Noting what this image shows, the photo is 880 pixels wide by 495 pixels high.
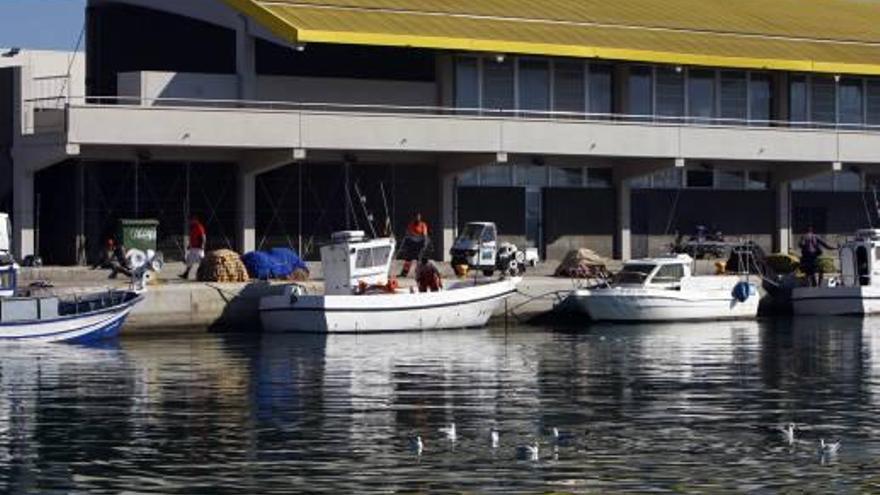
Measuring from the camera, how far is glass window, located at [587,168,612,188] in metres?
74.3

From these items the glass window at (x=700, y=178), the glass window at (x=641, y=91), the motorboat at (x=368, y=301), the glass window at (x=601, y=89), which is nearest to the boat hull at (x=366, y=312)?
the motorboat at (x=368, y=301)

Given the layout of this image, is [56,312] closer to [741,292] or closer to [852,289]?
[741,292]

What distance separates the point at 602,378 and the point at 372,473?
48.4 feet

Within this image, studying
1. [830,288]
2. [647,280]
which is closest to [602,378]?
[647,280]

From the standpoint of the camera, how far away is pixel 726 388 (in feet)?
141

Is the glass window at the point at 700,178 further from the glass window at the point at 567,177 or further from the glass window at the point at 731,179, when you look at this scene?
the glass window at the point at 567,177

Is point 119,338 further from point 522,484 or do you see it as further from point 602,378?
point 522,484

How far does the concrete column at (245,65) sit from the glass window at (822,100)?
21.4 m

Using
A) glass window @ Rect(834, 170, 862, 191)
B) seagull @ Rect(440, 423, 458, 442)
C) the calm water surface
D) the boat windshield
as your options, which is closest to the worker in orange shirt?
the boat windshield

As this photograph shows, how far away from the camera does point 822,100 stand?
7950 centimetres

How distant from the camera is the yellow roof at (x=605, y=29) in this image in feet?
217

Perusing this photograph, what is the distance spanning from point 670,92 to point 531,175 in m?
5.85

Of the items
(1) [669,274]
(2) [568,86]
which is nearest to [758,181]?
(2) [568,86]

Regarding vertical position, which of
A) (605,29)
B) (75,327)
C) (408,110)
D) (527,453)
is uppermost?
(605,29)
